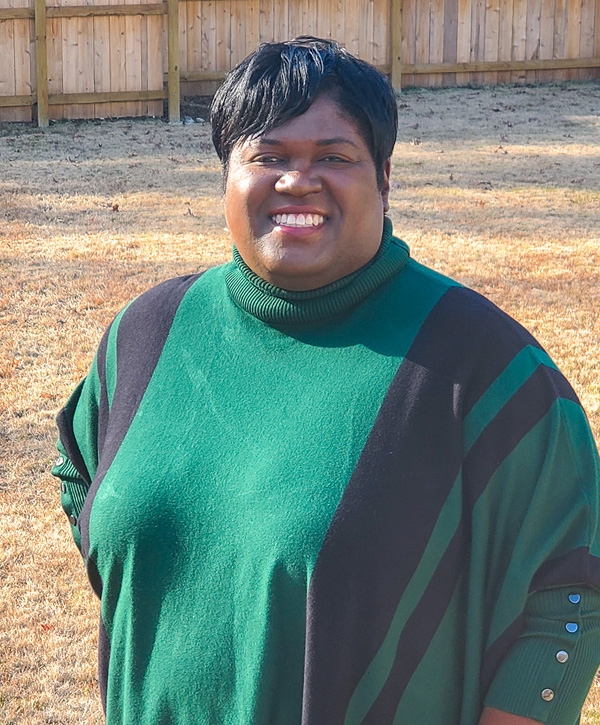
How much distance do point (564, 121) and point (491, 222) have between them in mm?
5242

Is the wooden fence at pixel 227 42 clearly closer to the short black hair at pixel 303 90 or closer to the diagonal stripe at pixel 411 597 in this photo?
the short black hair at pixel 303 90

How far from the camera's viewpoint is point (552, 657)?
1.74 m

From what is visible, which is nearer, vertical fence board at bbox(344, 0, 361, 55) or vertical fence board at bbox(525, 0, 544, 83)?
vertical fence board at bbox(344, 0, 361, 55)

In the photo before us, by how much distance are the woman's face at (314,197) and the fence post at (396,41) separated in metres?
13.1

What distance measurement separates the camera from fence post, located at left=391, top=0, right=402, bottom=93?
14.4 meters

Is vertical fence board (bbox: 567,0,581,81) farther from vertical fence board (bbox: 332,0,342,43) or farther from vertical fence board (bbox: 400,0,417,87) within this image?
vertical fence board (bbox: 332,0,342,43)

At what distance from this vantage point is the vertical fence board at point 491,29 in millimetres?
14969

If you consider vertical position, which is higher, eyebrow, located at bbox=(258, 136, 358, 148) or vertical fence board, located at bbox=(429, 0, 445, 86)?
vertical fence board, located at bbox=(429, 0, 445, 86)

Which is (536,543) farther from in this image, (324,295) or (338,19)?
(338,19)

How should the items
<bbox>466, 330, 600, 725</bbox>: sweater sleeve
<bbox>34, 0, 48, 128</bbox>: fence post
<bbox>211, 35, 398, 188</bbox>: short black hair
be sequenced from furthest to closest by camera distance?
<bbox>34, 0, 48, 128</bbox>: fence post
<bbox>211, 35, 398, 188</bbox>: short black hair
<bbox>466, 330, 600, 725</bbox>: sweater sleeve

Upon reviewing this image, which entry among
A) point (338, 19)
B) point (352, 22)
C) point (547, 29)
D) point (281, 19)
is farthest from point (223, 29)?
point (547, 29)

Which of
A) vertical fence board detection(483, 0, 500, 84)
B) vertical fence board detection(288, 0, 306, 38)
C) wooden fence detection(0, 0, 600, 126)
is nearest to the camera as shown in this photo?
wooden fence detection(0, 0, 600, 126)

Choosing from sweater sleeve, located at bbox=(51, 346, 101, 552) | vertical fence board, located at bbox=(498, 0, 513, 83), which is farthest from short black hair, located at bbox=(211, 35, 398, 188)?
vertical fence board, located at bbox=(498, 0, 513, 83)

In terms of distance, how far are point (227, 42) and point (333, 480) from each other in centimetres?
1307
